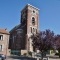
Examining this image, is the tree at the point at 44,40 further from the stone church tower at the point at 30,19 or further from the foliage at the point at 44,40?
the stone church tower at the point at 30,19

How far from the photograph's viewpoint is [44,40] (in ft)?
107

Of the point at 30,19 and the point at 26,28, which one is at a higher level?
the point at 30,19

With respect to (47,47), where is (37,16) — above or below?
above

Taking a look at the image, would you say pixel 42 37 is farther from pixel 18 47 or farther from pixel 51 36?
pixel 18 47

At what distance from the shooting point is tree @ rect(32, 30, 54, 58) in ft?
106

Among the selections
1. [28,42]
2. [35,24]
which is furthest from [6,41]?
[35,24]

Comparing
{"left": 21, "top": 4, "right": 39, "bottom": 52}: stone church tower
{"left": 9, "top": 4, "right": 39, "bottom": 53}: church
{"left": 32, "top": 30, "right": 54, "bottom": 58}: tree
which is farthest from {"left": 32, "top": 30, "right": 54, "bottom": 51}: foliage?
{"left": 21, "top": 4, "right": 39, "bottom": 52}: stone church tower

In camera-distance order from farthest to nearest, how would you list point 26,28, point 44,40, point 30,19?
point 30,19 → point 26,28 → point 44,40

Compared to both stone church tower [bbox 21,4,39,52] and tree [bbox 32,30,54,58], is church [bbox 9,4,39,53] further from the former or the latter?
tree [bbox 32,30,54,58]

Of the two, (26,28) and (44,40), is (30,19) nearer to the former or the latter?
(26,28)

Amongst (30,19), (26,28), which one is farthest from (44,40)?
(30,19)

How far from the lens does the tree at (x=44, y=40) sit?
106ft

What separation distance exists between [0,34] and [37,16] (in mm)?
23385

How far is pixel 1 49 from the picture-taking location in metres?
46.8
